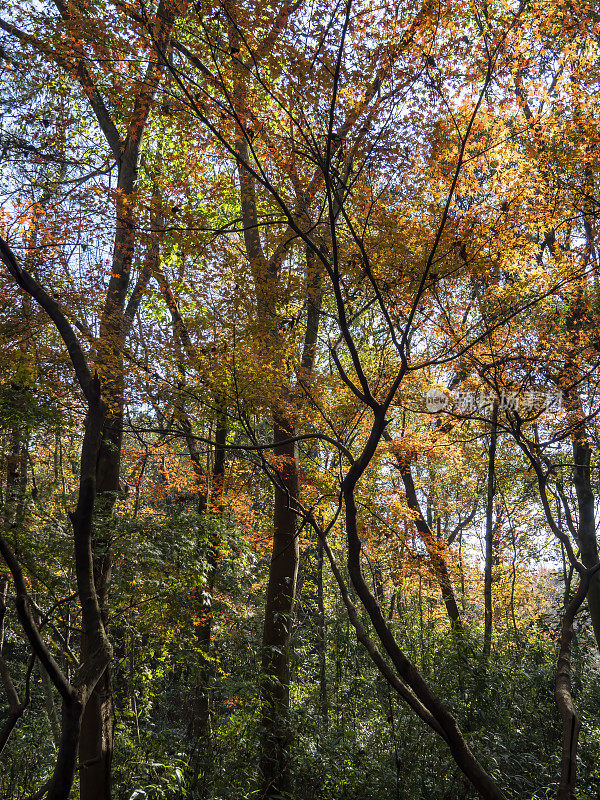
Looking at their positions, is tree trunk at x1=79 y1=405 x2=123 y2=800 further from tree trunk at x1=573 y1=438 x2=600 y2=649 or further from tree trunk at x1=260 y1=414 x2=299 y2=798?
tree trunk at x1=573 y1=438 x2=600 y2=649

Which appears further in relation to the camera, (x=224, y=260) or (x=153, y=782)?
(x=224, y=260)

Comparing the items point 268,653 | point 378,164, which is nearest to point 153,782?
point 268,653

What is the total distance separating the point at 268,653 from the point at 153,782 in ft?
6.59

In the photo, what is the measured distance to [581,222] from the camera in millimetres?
7867

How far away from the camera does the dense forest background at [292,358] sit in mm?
3986

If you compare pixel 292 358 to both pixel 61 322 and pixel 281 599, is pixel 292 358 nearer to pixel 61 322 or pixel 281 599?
pixel 281 599

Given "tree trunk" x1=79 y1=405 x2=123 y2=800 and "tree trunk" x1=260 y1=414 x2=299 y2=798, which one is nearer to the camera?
"tree trunk" x1=79 y1=405 x2=123 y2=800

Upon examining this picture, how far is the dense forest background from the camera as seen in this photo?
13.1 ft

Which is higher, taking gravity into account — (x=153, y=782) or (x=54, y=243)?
(x=54, y=243)

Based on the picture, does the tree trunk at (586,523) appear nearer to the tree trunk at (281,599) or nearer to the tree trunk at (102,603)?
the tree trunk at (281,599)

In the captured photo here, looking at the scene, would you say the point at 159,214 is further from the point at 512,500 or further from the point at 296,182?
the point at 512,500

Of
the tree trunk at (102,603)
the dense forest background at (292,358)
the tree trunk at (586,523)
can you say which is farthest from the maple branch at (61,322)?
the tree trunk at (586,523)

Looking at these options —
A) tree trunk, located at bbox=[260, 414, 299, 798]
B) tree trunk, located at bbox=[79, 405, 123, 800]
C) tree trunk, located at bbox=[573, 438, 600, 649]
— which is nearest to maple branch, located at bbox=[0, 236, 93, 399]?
tree trunk, located at bbox=[79, 405, 123, 800]

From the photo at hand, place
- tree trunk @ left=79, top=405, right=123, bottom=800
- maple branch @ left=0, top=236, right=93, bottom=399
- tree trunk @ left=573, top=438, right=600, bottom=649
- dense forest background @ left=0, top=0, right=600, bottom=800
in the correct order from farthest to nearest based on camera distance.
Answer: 1. tree trunk @ left=573, top=438, right=600, bottom=649
2. tree trunk @ left=79, top=405, right=123, bottom=800
3. dense forest background @ left=0, top=0, right=600, bottom=800
4. maple branch @ left=0, top=236, right=93, bottom=399
